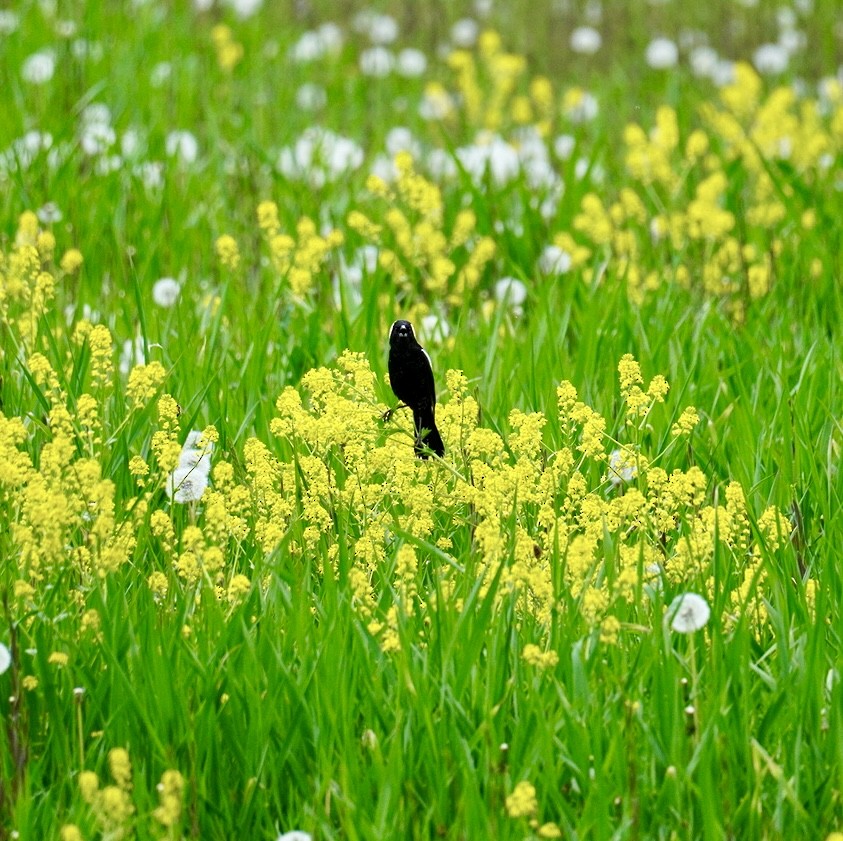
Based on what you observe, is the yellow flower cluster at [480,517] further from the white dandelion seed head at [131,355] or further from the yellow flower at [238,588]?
the white dandelion seed head at [131,355]

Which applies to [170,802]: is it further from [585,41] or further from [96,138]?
[585,41]

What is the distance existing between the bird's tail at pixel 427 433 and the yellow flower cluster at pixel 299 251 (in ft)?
3.97

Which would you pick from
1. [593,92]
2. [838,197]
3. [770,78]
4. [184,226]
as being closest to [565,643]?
[184,226]

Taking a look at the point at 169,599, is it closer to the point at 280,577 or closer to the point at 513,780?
the point at 280,577

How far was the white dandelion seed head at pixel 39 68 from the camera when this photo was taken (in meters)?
6.32

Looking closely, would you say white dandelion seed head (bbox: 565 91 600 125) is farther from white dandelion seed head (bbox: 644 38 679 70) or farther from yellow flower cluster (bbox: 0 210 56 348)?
yellow flower cluster (bbox: 0 210 56 348)

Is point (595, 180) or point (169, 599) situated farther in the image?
point (595, 180)

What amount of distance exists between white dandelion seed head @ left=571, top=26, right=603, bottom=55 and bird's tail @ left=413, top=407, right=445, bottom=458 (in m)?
6.55

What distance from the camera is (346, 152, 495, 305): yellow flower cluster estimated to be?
4.73 m

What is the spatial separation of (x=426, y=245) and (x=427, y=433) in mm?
1991

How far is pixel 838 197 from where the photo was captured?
566 centimetres

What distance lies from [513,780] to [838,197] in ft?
12.7

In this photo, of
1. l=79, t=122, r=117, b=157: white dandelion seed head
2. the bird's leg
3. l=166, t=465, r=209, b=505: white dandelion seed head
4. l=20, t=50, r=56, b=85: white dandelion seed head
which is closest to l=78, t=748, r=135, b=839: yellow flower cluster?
l=166, t=465, r=209, b=505: white dandelion seed head

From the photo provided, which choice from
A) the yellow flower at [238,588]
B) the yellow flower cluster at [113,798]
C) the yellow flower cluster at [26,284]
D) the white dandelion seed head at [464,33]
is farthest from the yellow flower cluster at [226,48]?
the yellow flower cluster at [113,798]
